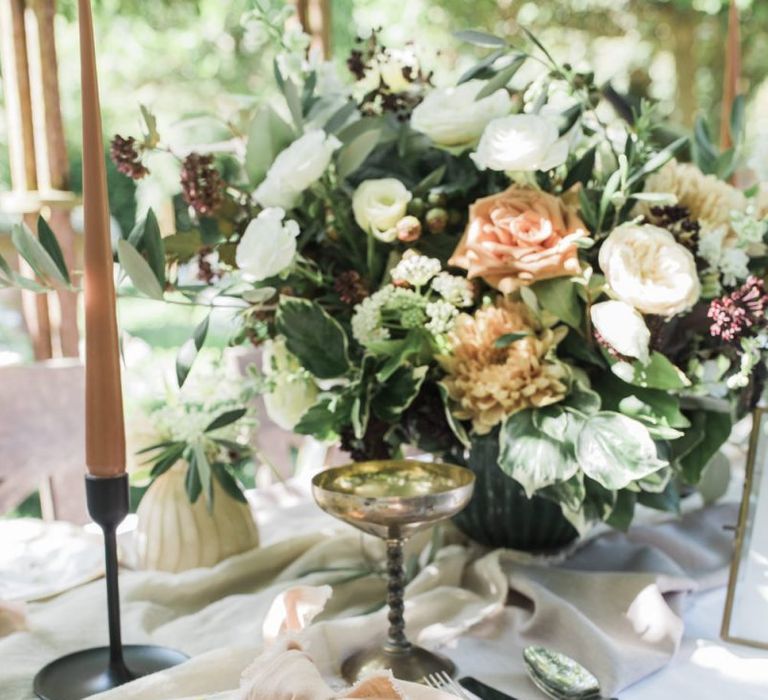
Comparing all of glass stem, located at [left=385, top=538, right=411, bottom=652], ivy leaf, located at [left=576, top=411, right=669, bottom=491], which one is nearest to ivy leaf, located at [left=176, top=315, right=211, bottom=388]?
glass stem, located at [left=385, top=538, right=411, bottom=652]

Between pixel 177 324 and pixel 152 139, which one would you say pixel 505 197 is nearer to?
pixel 152 139

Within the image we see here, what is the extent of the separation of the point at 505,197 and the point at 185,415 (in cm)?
37

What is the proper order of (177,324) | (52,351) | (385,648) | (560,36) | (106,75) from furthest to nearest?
(560,36) < (177,324) < (106,75) < (52,351) < (385,648)

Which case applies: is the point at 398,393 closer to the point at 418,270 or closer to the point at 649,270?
the point at 418,270

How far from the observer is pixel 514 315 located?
29.2 inches

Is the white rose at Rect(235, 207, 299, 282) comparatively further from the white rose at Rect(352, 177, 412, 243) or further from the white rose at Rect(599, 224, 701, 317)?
the white rose at Rect(599, 224, 701, 317)

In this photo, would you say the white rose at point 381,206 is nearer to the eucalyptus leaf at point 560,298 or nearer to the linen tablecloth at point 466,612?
the eucalyptus leaf at point 560,298

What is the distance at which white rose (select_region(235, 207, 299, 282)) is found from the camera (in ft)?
2.36

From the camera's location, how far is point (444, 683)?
628mm

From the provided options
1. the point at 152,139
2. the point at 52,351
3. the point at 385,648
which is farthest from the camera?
the point at 52,351

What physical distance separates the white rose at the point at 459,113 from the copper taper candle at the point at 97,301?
0.97ft

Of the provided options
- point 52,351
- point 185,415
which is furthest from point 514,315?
point 52,351

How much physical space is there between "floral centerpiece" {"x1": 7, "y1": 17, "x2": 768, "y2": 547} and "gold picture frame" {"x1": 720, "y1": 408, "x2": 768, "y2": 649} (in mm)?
36

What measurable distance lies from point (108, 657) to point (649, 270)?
504 mm
